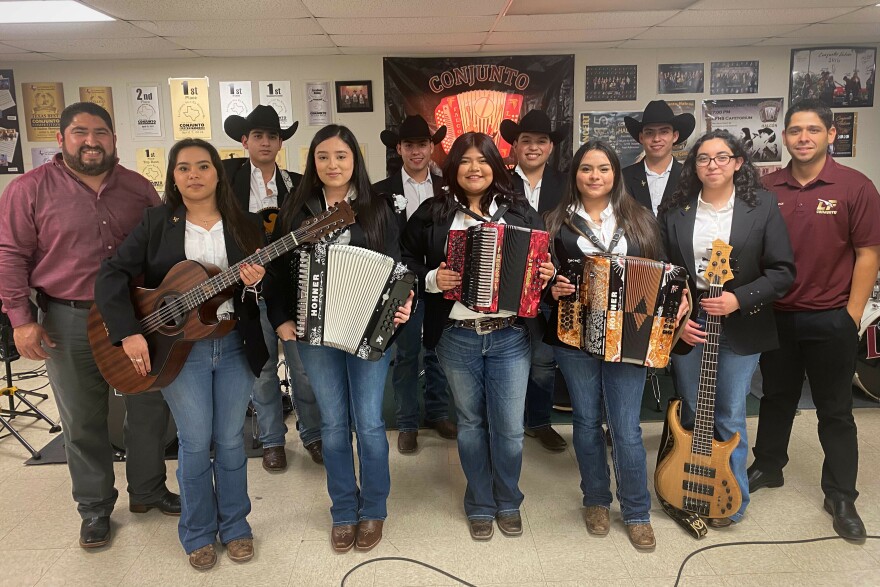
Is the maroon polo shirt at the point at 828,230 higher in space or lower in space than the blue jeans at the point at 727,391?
higher

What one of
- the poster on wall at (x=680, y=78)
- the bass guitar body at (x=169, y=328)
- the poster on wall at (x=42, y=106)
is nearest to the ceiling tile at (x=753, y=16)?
the poster on wall at (x=680, y=78)

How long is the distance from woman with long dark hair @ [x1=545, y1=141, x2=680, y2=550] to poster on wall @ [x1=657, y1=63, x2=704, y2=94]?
358 cm

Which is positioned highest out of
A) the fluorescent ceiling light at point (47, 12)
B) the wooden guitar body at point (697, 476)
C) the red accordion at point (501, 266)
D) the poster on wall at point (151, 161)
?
the fluorescent ceiling light at point (47, 12)

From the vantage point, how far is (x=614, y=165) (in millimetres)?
2314

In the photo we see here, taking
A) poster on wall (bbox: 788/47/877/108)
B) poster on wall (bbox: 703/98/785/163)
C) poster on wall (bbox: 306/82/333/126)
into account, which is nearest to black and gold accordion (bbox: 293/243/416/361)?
poster on wall (bbox: 306/82/333/126)

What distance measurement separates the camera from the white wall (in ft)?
17.4

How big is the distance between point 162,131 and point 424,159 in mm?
2970

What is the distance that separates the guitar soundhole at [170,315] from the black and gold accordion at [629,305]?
Answer: 1.43 m

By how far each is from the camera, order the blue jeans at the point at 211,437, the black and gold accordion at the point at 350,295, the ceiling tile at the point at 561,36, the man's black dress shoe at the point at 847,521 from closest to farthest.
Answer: the black and gold accordion at the point at 350,295 → the blue jeans at the point at 211,437 → the man's black dress shoe at the point at 847,521 → the ceiling tile at the point at 561,36

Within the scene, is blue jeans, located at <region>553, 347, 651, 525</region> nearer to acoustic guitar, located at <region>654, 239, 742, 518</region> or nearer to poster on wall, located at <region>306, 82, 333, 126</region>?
acoustic guitar, located at <region>654, 239, 742, 518</region>

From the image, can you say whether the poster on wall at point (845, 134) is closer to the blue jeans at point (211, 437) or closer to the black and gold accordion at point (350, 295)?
the black and gold accordion at point (350, 295)

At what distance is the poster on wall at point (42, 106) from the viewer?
5312 mm

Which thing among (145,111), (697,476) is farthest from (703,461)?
Answer: (145,111)

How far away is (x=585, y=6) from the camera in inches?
158
